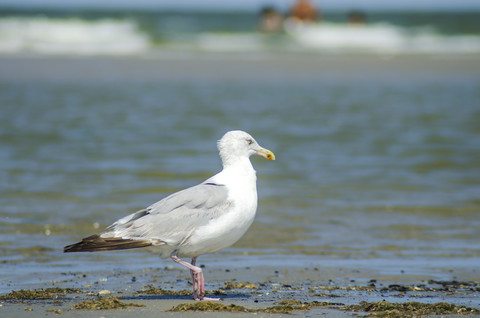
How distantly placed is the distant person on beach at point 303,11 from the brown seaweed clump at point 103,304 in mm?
39867

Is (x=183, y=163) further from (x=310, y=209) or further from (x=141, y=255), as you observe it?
(x=141, y=255)

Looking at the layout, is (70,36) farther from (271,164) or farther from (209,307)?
(209,307)

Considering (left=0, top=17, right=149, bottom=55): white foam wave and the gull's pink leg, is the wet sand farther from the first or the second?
(left=0, top=17, right=149, bottom=55): white foam wave

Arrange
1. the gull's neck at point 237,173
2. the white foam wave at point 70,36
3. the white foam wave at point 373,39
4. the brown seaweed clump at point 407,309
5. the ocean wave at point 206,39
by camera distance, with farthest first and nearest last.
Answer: the white foam wave at point 373,39 < the ocean wave at point 206,39 < the white foam wave at point 70,36 < the gull's neck at point 237,173 < the brown seaweed clump at point 407,309

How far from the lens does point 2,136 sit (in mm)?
12008

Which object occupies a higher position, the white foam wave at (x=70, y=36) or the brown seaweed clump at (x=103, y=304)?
the white foam wave at (x=70, y=36)

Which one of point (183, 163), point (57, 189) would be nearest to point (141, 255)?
point (57, 189)

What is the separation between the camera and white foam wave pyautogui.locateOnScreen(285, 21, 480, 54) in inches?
1494

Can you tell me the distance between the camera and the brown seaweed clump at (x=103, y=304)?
14.7 feet

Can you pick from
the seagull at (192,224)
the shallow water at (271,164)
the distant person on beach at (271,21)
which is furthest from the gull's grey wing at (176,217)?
the distant person on beach at (271,21)

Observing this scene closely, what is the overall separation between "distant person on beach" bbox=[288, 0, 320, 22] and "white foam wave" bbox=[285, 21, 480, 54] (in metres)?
0.36

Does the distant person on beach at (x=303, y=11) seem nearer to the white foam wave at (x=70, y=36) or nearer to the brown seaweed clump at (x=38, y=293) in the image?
the white foam wave at (x=70, y=36)

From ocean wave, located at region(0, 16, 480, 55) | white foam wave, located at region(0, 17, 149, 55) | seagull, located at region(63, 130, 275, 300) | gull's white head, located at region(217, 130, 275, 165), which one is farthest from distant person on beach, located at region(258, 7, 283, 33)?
seagull, located at region(63, 130, 275, 300)

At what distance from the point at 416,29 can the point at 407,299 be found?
42.8 meters
